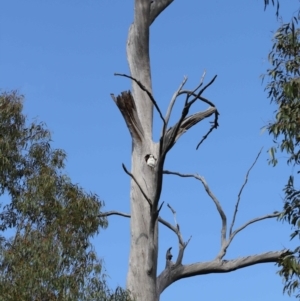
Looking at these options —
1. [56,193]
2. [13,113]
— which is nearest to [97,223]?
[56,193]

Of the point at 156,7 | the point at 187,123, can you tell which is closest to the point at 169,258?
the point at 187,123

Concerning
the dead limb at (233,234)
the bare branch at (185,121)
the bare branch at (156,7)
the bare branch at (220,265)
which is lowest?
the bare branch at (220,265)

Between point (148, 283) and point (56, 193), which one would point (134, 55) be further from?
point (148, 283)

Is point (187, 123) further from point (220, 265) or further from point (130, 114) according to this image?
point (220, 265)

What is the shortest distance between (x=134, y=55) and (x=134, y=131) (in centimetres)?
91

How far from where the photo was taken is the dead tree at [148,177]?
809 centimetres

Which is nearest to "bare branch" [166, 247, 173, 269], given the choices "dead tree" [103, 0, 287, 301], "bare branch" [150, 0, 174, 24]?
"dead tree" [103, 0, 287, 301]

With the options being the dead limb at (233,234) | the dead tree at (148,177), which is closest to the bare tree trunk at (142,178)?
the dead tree at (148,177)

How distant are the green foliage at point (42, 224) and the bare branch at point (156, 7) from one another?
6.00 ft

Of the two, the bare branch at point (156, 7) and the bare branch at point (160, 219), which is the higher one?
the bare branch at point (156, 7)

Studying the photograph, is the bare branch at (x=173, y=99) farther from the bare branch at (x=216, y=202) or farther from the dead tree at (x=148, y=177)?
the bare branch at (x=216, y=202)

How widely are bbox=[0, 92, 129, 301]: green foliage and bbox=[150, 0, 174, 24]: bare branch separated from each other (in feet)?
6.00

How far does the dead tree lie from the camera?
26.6ft

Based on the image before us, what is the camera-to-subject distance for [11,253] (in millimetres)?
8359
